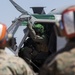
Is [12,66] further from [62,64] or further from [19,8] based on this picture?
[19,8]

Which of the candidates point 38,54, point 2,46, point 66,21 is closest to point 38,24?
point 38,54

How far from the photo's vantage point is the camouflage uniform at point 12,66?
543 cm

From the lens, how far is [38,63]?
11.3 meters

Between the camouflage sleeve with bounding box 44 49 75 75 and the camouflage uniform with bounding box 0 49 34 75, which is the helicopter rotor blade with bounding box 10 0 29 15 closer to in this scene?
the camouflage uniform with bounding box 0 49 34 75

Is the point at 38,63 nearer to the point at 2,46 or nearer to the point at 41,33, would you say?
the point at 41,33

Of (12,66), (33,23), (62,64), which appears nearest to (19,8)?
(33,23)

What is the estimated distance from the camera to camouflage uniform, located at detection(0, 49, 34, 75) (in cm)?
543

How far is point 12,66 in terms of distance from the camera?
5477 millimetres

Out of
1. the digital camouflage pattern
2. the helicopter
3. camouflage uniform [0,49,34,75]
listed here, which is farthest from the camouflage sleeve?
the helicopter

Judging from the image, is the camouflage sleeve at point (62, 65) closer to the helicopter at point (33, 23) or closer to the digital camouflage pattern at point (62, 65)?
the digital camouflage pattern at point (62, 65)

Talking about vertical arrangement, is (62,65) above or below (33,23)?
above

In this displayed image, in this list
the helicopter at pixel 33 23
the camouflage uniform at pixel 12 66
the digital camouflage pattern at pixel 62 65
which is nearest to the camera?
the digital camouflage pattern at pixel 62 65

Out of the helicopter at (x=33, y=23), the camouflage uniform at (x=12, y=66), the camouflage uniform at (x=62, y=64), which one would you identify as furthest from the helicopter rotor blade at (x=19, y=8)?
the camouflage uniform at (x=62, y=64)

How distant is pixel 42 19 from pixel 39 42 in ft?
2.46
